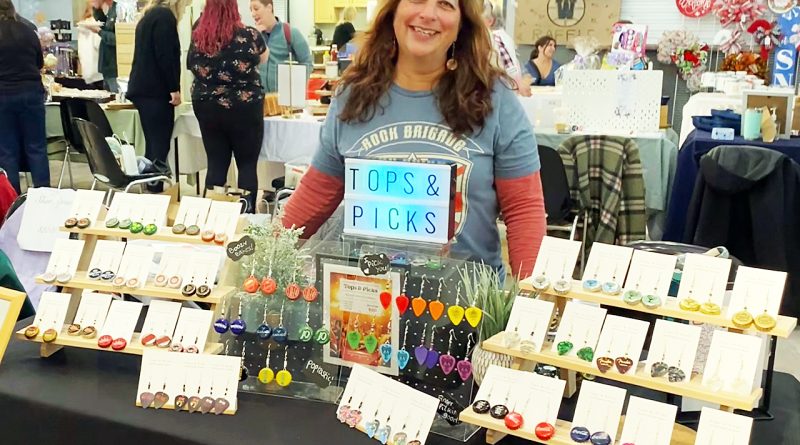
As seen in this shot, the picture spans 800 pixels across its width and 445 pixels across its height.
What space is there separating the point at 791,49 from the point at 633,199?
A: 246 cm

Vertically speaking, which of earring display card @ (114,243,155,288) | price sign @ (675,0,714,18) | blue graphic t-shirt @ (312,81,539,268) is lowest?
earring display card @ (114,243,155,288)

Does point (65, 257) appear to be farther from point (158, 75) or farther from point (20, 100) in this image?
point (20, 100)

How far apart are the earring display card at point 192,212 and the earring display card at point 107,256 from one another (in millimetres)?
115

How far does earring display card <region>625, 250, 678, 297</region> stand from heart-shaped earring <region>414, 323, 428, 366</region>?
0.32 m

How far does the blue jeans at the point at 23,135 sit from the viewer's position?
5336 millimetres

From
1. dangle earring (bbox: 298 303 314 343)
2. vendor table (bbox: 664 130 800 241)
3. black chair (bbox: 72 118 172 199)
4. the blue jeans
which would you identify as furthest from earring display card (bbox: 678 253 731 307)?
the blue jeans

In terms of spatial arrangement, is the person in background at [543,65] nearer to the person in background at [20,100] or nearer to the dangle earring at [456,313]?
the person in background at [20,100]

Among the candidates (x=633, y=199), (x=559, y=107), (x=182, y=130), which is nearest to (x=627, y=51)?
(x=559, y=107)

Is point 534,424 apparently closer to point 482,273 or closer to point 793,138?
point 482,273

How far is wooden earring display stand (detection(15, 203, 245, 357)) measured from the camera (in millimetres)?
1402

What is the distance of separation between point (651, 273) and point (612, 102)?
11.5 feet

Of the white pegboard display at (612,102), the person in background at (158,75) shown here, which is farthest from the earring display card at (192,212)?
the person in background at (158,75)

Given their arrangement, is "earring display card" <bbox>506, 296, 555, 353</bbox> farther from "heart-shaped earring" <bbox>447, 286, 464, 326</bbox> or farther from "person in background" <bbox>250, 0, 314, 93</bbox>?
"person in background" <bbox>250, 0, 314, 93</bbox>

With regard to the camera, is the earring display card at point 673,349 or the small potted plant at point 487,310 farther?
the small potted plant at point 487,310
